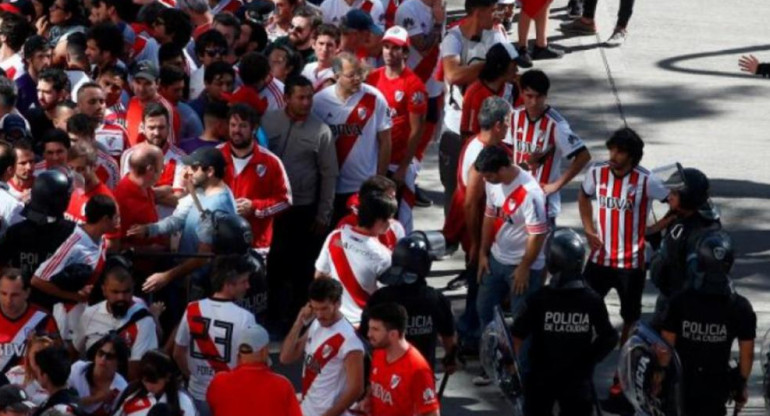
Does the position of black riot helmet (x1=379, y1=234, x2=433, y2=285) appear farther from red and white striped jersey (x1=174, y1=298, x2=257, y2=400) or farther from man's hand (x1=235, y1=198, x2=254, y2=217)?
man's hand (x1=235, y1=198, x2=254, y2=217)

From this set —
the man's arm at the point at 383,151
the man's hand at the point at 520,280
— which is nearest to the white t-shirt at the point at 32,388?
the man's hand at the point at 520,280

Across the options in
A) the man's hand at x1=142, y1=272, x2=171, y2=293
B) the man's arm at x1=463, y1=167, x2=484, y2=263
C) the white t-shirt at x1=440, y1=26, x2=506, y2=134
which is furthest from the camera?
the white t-shirt at x1=440, y1=26, x2=506, y2=134

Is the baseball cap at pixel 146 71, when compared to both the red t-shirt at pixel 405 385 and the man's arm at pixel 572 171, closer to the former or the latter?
the man's arm at pixel 572 171

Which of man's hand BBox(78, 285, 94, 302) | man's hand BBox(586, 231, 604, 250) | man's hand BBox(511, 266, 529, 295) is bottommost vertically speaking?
man's hand BBox(511, 266, 529, 295)

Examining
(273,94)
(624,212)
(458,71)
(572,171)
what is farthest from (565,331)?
(458,71)

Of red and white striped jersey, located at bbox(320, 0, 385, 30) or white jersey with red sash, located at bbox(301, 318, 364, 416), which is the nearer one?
white jersey with red sash, located at bbox(301, 318, 364, 416)

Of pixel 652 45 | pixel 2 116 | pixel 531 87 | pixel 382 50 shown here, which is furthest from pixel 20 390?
pixel 652 45

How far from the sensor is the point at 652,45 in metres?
22.9

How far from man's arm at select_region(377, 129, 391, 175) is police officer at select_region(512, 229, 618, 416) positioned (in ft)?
9.18

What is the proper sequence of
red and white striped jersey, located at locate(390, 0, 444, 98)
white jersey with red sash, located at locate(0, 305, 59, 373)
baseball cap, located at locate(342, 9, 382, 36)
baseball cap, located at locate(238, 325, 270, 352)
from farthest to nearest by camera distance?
red and white striped jersey, located at locate(390, 0, 444, 98)
baseball cap, located at locate(342, 9, 382, 36)
white jersey with red sash, located at locate(0, 305, 59, 373)
baseball cap, located at locate(238, 325, 270, 352)

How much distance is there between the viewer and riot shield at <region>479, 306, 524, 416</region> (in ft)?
41.7

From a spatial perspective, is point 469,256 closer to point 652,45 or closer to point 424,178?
point 424,178

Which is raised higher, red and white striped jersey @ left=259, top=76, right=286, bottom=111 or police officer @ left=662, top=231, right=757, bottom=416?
red and white striped jersey @ left=259, top=76, right=286, bottom=111

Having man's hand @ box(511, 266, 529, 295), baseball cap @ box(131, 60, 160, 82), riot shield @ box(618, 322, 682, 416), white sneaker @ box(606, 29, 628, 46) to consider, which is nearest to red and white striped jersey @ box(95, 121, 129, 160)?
baseball cap @ box(131, 60, 160, 82)
